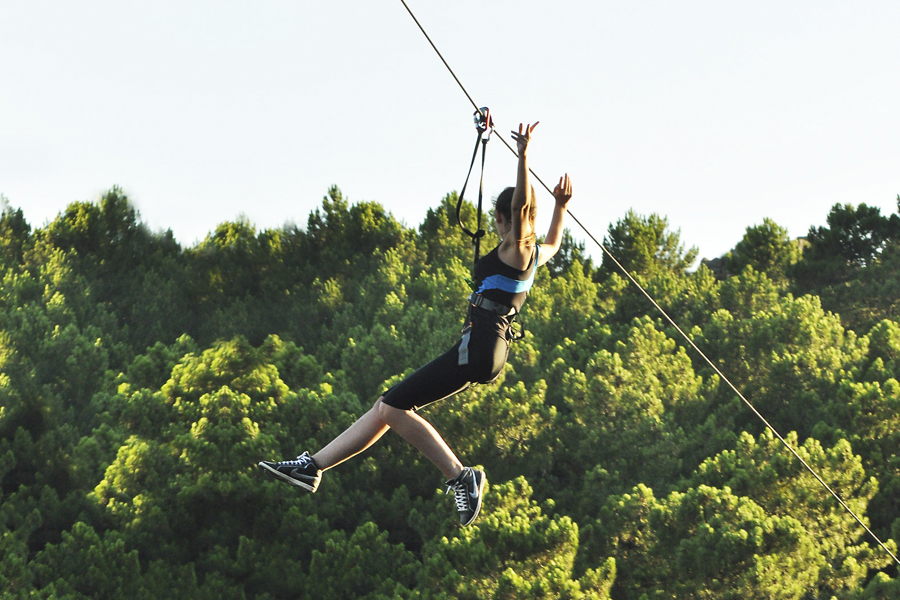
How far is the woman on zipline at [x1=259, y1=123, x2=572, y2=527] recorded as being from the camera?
13.3 ft

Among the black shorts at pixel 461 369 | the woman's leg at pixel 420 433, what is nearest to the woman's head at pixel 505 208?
the black shorts at pixel 461 369

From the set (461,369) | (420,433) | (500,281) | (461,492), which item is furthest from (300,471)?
(500,281)

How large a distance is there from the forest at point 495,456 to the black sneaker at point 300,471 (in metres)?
12.2

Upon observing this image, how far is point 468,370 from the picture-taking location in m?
4.05

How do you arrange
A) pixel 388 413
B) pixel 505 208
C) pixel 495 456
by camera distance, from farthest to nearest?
pixel 495 456, pixel 388 413, pixel 505 208

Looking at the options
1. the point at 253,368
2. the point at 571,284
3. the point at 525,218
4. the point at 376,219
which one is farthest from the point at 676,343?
the point at 525,218

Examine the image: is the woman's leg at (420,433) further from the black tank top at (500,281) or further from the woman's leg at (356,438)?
the black tank top at (500,281)

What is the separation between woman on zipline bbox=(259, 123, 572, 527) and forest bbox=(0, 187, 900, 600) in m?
12.2

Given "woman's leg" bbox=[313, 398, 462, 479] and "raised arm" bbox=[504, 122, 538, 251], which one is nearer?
"raised arm" bbox=[504, 122, 538, 251]

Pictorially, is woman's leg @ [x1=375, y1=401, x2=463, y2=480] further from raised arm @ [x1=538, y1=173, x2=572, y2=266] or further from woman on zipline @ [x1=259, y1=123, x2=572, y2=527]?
raised arm @ [x1=538, y1=173, x2=572, y2=266]

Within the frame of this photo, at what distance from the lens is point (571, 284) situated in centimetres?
2855

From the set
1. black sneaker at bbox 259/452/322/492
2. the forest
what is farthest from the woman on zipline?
the forest

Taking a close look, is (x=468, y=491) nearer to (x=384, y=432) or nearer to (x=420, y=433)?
(x=420, y=433)

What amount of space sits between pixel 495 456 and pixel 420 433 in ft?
53.9
